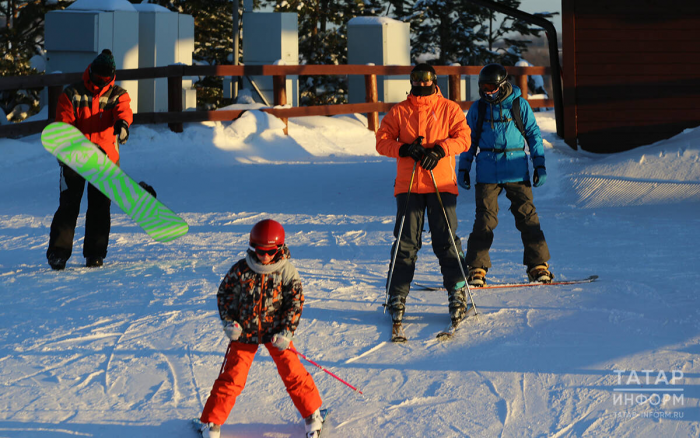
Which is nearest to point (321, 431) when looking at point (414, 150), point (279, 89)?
point (414, 150)

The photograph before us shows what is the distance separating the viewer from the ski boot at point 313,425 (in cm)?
316

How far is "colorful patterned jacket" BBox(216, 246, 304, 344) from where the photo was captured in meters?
3.08

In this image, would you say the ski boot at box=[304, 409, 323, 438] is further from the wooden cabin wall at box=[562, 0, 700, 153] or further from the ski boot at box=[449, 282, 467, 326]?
A: the wooden cabin wall at box=[562, 0, 700, 153]

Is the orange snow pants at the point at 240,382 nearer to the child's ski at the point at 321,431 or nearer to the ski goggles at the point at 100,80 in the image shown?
the child's ski at the point at 321,431

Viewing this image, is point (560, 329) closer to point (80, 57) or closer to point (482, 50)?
point (80, 57)

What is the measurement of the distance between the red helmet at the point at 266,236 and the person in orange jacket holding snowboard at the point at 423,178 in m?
1.32

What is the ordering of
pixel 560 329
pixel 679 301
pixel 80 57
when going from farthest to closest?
pixel 80 57 < pixel 679 301 < pixel 560 329

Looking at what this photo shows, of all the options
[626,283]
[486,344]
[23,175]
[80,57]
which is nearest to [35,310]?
[486,344]

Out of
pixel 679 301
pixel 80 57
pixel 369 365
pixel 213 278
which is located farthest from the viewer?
pixel 80 57

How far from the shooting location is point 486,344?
13.5ft

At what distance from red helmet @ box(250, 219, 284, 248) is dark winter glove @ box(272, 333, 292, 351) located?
334 mm

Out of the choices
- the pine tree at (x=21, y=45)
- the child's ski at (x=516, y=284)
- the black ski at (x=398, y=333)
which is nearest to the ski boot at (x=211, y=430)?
the black ski at (x=398, y=333)

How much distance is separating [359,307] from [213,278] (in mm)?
1206

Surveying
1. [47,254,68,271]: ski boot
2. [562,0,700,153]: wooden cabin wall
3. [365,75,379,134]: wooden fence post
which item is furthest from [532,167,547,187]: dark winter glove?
[365,75,379,134]: wooden fence post
